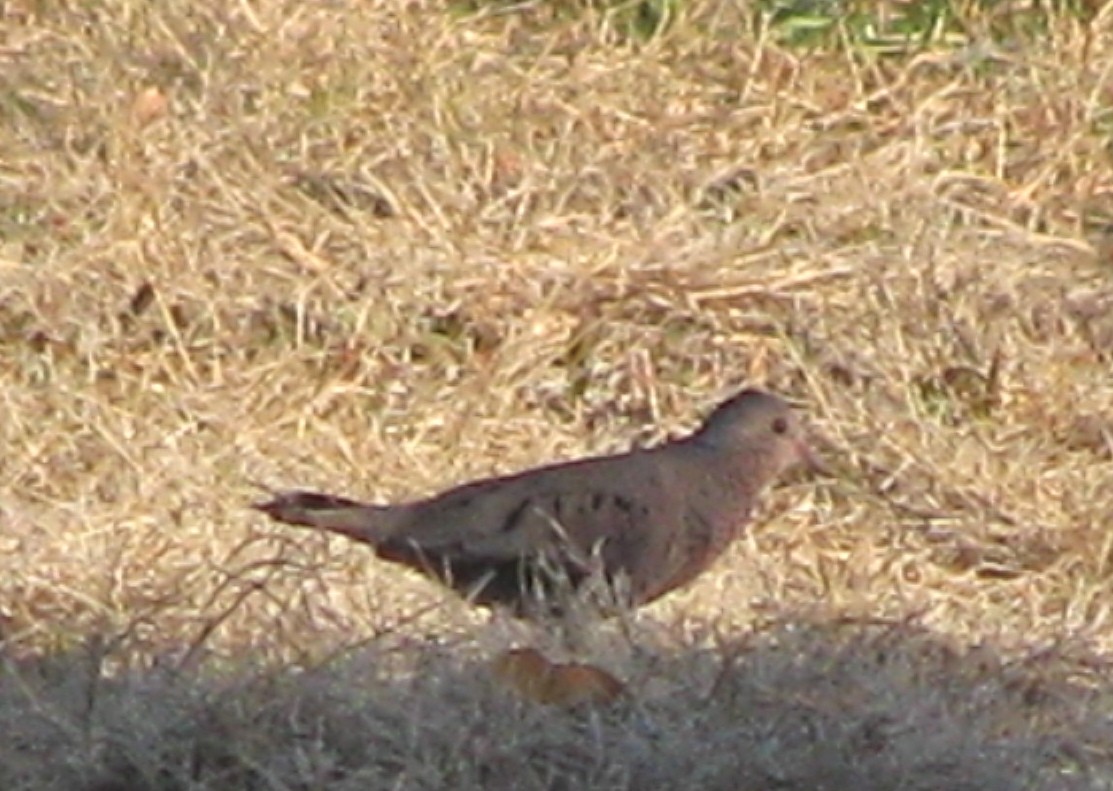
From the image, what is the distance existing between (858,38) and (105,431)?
7.49 feet

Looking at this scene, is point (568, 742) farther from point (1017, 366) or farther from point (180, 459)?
point (1017, 366)

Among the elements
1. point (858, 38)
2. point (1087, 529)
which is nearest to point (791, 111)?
point (858, 38)

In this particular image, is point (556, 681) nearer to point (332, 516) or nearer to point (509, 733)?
point (509, 733)

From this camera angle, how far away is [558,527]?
18.2 feet

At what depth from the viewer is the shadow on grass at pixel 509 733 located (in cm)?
468

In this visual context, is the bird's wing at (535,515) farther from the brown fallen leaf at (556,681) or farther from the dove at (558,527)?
the brown fallen leaf at (556,681)

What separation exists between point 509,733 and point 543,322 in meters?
2.32

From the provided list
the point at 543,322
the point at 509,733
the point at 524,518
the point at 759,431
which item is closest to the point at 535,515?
the point at 524,518

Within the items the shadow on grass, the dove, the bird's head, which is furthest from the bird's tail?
the bird's head

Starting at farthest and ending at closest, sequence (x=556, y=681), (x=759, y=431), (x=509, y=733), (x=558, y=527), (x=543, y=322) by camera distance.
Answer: (x=543, y=322) → (x=759, y=431) → (x=558, y=527) → (x=556, y=681) → (x=509, y=733)

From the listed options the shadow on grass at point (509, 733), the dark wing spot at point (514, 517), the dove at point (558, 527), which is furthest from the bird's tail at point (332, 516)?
the shadow on grass at point (509, 733)

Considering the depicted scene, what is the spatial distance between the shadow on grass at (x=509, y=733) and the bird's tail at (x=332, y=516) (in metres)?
0.58

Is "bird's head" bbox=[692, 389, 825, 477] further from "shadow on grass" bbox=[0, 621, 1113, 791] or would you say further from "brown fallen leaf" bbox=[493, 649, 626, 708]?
"brown fallen leaf" bbox=[493, 649, 626, 708]

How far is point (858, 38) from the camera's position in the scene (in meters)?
7.97
